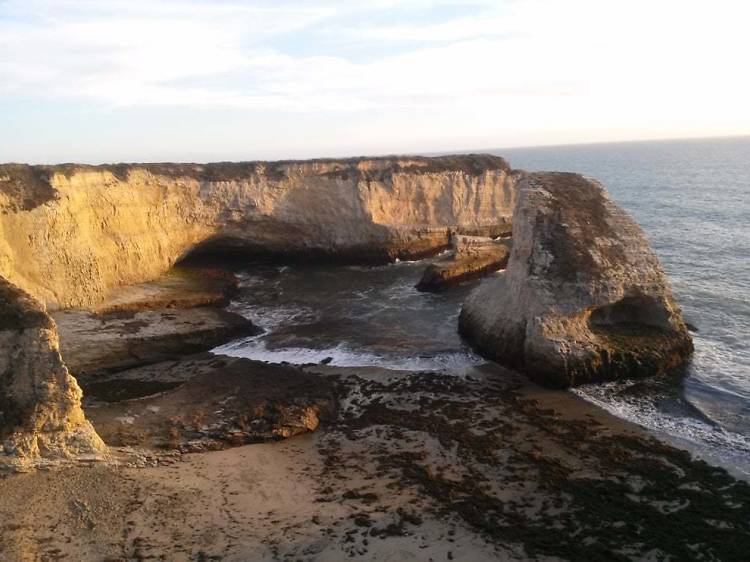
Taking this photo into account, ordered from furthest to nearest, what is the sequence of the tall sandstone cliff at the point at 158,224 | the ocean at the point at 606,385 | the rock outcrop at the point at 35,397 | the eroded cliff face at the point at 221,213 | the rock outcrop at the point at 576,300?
the eroded cliff face at the point at 221,213 < the rock outcrop at the point at 576,300 < the ocean at the point at 606,385 < the tall sandstone cliff at the point at 158,224 < the rock outcrop at the point at 35,397

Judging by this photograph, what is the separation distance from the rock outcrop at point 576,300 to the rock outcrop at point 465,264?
19.7 feet

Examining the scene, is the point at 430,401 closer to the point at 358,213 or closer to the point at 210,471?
the point at 210,471

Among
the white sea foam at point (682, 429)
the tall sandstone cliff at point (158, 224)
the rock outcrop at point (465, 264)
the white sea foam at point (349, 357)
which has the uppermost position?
the tall sandstone cliff at point (158, 224)

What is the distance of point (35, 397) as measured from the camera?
10820 mm

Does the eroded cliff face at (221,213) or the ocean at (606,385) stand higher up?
the eroded cliff face at (221,213)

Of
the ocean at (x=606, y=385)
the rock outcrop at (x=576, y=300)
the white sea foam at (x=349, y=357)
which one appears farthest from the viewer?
the white sea foam at (x=349, y=357)

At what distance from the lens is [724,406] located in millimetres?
14109

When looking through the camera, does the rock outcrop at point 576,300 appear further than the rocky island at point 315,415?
Yes

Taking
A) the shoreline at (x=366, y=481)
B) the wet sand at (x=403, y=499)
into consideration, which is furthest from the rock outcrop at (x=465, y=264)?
the wet sand at (x=403, y=499)

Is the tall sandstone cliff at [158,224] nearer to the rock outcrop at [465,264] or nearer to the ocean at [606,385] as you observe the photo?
the ocean at [606,385]

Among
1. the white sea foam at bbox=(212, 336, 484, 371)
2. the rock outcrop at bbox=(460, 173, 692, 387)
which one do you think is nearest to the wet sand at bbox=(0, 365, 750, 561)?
the rock outcrop at bbox=(460, 173, 692, 387)

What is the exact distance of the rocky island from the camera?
9453 millimetres

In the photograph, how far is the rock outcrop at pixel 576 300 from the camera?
51.2 feet

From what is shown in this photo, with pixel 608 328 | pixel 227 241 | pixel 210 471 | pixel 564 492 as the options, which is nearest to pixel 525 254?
pixel 608 328
